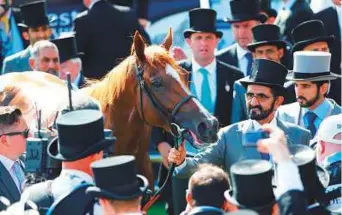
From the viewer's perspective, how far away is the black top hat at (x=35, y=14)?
1145 centimetres

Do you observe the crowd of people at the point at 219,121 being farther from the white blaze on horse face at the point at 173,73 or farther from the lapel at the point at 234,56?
the white blaze on horse face at the point at 173,73

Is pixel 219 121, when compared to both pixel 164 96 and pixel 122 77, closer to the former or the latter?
pixel 164 96

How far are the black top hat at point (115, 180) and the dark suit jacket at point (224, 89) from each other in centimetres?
453

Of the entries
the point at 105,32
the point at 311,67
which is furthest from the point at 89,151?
the point at 105,32

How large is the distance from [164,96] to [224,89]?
183 cm

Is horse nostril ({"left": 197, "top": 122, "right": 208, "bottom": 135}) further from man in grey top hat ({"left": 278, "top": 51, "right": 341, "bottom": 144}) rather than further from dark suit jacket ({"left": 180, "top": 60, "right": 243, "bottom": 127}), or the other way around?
dark suit jacket ({"left": 180, "top": 60, "right": 243, "bottom": 127})

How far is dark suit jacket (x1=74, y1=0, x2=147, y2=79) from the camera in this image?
1122 cm

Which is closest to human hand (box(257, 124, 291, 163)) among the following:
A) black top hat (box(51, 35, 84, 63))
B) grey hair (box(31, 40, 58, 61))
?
grey hair (box(31, 40, 58, 61))

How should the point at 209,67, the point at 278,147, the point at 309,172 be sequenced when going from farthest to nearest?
the point at 209,67, the point at 309,172, the point at 278,147

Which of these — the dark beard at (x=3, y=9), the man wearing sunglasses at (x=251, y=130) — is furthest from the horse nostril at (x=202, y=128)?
Answer: the dark beard at (x=3, y=9)

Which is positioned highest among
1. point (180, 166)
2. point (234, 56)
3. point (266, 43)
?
point (266, 43)

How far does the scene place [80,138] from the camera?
570 centimetres

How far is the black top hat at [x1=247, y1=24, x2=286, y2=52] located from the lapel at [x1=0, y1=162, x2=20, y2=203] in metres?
3.61

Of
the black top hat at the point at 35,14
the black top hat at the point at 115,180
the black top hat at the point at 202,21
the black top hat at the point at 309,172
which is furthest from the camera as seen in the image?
the black top hat at the point at 35,14
